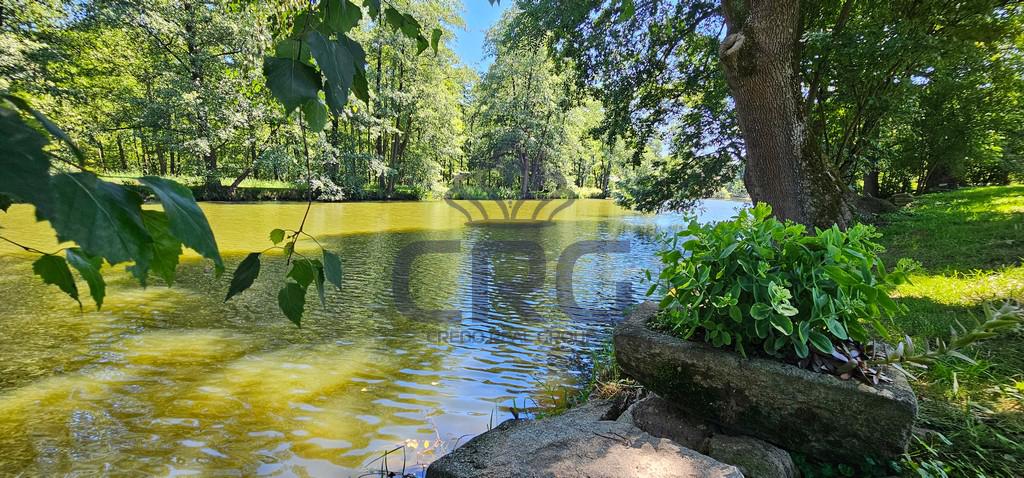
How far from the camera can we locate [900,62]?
6.95 meters

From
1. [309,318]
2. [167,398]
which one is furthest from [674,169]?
[167,398]

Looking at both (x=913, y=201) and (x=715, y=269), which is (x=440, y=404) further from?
(x=913, y=201)

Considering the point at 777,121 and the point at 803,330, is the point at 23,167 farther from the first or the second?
the point at 777,121

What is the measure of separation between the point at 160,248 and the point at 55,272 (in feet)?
0.97

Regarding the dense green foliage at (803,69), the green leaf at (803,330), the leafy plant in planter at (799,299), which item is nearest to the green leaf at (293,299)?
the leafy plant in planter at (799,299)

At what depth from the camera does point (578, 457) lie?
2.19m

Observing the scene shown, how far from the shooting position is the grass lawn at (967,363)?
2203mm

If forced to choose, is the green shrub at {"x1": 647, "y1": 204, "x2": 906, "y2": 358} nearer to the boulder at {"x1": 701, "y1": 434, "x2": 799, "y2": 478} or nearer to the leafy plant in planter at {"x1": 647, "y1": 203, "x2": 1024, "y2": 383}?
the leafy plant in planter at {"x1": 647, "y1": 203, "x2": 1024, "y2": 383}

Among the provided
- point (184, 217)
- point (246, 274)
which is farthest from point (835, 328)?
point (184, 217)

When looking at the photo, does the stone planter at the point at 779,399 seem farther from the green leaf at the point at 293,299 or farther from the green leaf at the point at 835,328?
the green leaf at the point at 293,299

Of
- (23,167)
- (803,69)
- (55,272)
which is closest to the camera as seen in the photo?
(23,167)

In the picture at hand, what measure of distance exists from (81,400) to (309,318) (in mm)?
2797

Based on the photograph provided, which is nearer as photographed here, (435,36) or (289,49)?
(289,49)

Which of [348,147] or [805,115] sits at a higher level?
[348,147]
